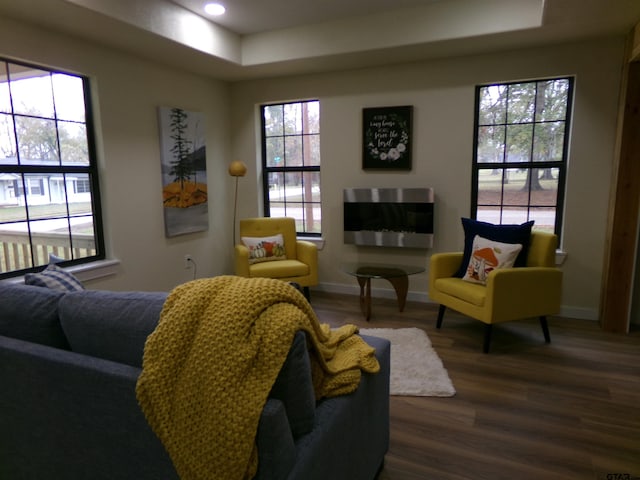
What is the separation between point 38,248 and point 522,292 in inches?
138

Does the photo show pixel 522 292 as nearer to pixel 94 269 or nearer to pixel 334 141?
pixel 334 141

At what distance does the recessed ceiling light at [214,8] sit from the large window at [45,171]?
110 centimetres

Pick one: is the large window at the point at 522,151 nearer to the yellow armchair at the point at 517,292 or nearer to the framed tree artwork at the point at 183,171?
the yellow armchair at the point at 517,292

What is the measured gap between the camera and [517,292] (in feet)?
9.81

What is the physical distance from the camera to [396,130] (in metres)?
4.08

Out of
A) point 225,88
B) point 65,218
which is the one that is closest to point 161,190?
point 65,218

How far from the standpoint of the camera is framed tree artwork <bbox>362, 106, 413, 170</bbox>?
13.3ft

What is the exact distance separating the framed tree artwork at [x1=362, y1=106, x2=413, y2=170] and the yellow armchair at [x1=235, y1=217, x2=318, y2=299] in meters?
1.03

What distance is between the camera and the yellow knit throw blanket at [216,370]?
3.32 feet

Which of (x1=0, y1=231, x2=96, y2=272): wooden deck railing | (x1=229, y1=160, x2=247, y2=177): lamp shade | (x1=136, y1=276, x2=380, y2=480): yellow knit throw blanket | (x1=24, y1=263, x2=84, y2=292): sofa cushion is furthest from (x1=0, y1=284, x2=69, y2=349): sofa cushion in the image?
(x1=229, y1=160, x2=247, y2=177): lamp shade

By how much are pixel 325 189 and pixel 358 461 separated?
10.6 ft

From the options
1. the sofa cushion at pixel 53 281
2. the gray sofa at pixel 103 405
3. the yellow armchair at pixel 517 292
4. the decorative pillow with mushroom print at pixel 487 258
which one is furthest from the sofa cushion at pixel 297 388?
the decorative pillow with mushroom print at pixel 487 258

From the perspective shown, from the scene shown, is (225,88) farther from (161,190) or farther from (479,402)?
(479,402)

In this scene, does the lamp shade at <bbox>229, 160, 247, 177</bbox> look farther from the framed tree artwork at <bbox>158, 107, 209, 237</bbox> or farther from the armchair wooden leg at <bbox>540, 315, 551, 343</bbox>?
the armchair wooden leg at <bbox>540, 315, 551, 343</bbox>
